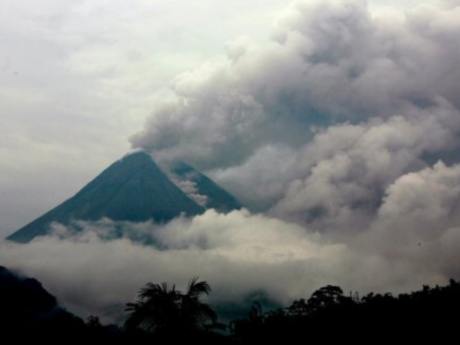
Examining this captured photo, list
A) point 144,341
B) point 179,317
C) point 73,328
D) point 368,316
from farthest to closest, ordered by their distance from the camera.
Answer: point 73,328, point 368,316, point 144,341, point 179,317

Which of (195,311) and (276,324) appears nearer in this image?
(195,311)

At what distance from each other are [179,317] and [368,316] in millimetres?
8761

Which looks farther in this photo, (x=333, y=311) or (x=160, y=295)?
(x=333, y=311)

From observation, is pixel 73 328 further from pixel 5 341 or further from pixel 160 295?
pixel 160 295

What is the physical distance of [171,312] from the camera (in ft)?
78.0

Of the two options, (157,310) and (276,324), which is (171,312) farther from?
(276,324)

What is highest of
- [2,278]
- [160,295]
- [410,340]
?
[2,278]

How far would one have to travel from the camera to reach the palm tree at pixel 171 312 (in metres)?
23.7

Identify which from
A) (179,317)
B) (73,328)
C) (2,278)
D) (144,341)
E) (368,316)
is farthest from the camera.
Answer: (2,278)

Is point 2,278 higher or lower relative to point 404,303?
higher

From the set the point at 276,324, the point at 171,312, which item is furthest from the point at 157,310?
the point at 276,324

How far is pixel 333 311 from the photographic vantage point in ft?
98.8

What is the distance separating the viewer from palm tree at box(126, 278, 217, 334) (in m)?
23.7

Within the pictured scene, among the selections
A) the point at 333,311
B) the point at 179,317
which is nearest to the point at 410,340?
the point at 333,311
